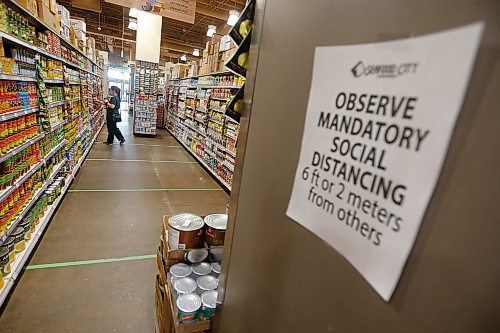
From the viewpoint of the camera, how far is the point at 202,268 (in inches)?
67.8

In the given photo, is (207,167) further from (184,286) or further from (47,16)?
(184,286)

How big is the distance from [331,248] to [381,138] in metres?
0.28

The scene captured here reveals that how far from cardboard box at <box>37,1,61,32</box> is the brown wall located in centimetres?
335

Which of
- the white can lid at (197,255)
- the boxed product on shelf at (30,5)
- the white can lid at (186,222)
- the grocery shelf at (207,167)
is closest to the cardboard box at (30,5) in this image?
the boxed product on shelf at (30,5)

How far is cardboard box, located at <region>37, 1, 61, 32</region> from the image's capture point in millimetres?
2994

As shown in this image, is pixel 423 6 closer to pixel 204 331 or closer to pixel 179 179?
pixel 204 331

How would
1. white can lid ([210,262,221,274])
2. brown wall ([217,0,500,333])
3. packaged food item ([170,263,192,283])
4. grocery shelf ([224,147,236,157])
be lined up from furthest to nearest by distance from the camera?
grocery shelf ([224,147,236,157]) → white can lid ([210,262,221,274]) → packaged food item ([170,263,192,283]) → brown wall ([217,0,500,333])

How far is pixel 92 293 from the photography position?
91.8 inches

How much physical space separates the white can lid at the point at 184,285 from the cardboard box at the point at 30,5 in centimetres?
287

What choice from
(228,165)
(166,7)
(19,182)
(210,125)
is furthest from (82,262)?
(166,7)

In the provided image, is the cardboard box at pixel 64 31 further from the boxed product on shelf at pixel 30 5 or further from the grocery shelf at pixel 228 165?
the grocery shelf at pixel 228 165

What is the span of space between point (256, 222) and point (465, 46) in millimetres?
770

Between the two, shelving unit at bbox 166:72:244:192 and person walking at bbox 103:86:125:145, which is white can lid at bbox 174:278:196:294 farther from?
person walking at bbox 103:86:125:145

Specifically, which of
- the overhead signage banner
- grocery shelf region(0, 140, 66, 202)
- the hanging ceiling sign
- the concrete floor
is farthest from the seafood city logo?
the overhead signage banner
